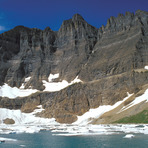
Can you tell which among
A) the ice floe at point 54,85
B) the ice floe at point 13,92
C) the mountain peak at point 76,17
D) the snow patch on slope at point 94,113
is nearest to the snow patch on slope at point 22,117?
the snow patch on slope at point 94,113

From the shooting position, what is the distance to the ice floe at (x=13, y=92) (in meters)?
144

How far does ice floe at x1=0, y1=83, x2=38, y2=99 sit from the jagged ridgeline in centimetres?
389

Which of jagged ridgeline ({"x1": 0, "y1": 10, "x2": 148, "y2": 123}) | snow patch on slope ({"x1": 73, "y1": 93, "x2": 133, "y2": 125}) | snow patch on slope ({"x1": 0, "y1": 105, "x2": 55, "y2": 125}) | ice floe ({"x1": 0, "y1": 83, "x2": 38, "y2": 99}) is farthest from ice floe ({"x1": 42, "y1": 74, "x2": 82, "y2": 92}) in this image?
snow patch on slope ({"x1": 73, "y1": 93, "x2": 133, "y2": 125})

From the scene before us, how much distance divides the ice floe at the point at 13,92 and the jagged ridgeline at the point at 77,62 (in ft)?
12.8

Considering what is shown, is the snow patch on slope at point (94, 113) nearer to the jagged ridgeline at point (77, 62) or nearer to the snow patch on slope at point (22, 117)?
the jagged ridgeline at point (77, 62)

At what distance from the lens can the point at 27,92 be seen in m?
148

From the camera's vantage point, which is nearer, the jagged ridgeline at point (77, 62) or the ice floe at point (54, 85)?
the jagged ridgeline at point (77, 62)

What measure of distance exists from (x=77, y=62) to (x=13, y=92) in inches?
1847

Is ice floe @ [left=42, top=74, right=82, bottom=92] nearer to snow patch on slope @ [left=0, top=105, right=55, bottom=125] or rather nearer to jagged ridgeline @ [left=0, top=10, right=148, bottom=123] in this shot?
jagged ridgeline @ [left=0, top=10, right=148, bottom=123]

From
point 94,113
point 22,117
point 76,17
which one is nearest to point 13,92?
point 22,117

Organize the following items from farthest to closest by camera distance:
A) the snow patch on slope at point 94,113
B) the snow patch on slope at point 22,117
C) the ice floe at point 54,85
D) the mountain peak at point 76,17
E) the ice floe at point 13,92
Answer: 1. the mountain peak at point 76,17
2. the ice floe at point 13,92
3. the ice floe at point 54,85
4. the snow patch on slope at point 22,117
5. the snow patch on slope at point 94,113

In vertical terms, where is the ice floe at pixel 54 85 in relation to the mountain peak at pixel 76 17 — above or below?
below

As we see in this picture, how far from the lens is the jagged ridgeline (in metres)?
107

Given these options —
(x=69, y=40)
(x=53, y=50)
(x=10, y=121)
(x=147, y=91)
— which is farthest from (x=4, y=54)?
(x=147, y=91)
